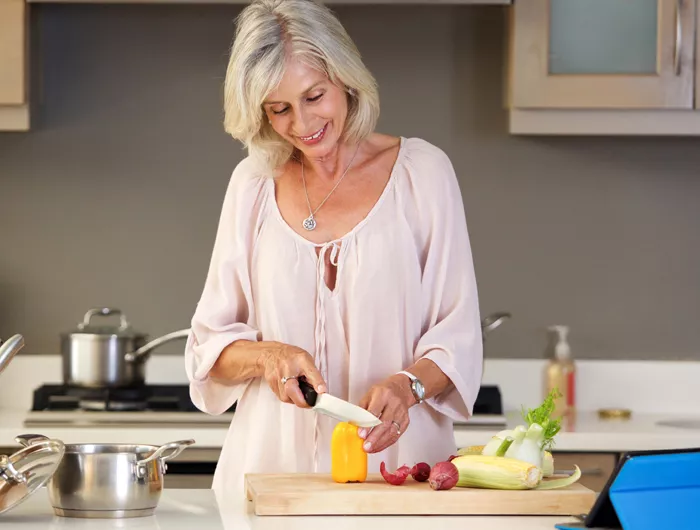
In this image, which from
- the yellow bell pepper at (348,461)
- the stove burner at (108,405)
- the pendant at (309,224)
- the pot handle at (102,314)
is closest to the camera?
the yellow bell pepper at (348,461)

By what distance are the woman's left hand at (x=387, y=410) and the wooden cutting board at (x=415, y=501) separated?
0.50 ft

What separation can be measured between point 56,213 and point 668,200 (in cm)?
178

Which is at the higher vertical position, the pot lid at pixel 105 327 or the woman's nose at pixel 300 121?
the woman's nose at pixel 300 121

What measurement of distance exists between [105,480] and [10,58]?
1689mm

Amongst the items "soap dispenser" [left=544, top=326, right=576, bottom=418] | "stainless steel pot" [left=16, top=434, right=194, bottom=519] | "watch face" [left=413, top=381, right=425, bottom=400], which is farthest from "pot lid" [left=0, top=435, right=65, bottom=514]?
"soap dispenser" [left=544, top=326, right=576, bottom=418]

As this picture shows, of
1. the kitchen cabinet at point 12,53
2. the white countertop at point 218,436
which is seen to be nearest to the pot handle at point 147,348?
the white countertop at point 218,436

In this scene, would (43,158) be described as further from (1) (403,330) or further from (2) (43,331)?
(1) (403,330)

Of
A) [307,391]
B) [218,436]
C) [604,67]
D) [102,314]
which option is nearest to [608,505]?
[307,391]

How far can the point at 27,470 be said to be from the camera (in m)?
1.39

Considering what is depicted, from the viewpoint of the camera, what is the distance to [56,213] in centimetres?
313

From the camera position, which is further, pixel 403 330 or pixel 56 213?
pixel 56 213

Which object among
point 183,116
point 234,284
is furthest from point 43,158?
point 234,284

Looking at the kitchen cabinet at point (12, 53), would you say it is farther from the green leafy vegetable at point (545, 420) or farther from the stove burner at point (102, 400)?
the green leafy vegetable at point (545, 420)

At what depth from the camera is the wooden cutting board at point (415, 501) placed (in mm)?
1470
